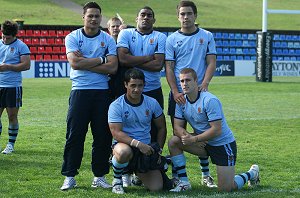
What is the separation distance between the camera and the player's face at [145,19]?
8.83 meters

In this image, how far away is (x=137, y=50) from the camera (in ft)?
29.4

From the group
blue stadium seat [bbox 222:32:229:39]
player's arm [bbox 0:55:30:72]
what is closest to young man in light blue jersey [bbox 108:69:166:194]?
player's arm [bbox 0:55:30:72]

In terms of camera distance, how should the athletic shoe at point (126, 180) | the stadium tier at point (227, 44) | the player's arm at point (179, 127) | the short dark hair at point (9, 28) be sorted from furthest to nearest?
the stadium tier at point (227, 44)
the short dark hair at point (9, 28)
the athletic shoe at point (126, 180)
the player's arm at point (179, 127)

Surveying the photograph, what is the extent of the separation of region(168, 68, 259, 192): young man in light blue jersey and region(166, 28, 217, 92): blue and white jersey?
491mm

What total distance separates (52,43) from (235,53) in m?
9.09

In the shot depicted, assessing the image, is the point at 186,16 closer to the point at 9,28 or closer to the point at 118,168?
the point at 118,168

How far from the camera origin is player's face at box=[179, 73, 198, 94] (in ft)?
27.2

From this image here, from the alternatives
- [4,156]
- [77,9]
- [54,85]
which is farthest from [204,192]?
[77,9]

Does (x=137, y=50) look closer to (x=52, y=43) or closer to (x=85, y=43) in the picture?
(x=85, y=43)

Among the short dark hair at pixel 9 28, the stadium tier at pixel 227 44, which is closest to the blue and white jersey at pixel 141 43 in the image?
the short dark hair at pixel 9 28

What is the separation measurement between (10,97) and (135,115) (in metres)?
3.47

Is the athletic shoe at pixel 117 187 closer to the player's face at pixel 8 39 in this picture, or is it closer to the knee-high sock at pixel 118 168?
the knee-high sock at pixel 118 168

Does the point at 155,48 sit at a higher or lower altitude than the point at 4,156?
higher

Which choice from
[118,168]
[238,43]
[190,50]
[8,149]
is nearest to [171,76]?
[190,50]
